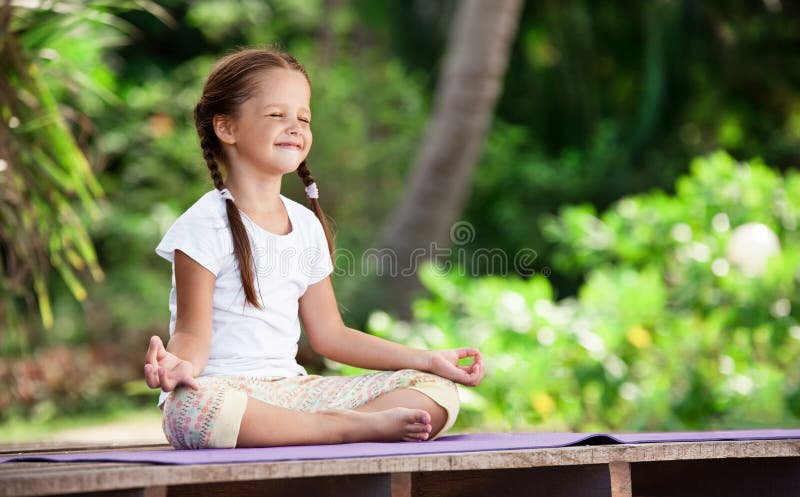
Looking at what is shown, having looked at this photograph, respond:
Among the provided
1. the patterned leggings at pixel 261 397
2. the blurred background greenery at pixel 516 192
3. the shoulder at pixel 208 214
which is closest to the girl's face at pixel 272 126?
the shoulder at pixel 208 214

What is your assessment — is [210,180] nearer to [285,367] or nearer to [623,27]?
[285,367]

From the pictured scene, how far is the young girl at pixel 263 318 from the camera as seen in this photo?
223cm

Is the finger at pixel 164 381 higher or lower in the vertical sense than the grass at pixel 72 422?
lower

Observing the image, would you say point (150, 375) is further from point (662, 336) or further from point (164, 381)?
point (662, 336)

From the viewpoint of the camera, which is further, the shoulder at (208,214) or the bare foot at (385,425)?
the shoulder at (208,214)

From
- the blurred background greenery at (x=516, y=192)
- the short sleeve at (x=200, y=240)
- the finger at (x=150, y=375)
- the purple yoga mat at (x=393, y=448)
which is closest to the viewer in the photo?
the purple yoga mat at (x=393, y=448)

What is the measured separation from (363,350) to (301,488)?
1.45ft

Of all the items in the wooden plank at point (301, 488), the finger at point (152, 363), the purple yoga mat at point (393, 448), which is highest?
the finger at point (152, 363)

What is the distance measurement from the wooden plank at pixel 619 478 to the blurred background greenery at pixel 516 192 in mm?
2326

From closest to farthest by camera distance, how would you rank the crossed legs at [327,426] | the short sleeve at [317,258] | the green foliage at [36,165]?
the crossed legs at [327,426] < the short sleeve at [317,258] < the green foliage at [36,165]

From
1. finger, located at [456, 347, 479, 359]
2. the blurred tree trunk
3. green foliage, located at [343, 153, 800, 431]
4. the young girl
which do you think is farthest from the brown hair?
the blurred tree trunk

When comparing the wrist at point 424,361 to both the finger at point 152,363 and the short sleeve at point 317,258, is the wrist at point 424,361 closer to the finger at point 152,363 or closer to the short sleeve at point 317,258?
the short sleeve at point 317,258

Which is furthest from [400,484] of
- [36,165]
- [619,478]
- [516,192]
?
[516,192]

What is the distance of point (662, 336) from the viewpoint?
4.96m
